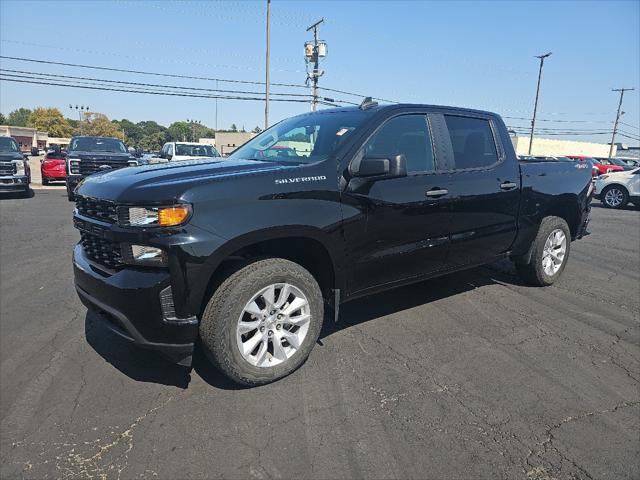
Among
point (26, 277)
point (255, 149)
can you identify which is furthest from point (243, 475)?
point (26, 277)

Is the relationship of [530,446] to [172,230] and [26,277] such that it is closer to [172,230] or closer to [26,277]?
[172,230]

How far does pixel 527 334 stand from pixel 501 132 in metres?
2.09

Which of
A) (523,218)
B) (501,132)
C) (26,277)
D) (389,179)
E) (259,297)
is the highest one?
(501,132)

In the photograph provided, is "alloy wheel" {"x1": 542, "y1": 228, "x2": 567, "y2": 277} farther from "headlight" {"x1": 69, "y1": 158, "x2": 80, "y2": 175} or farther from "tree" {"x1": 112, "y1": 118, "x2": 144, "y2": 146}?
"tree" {"x1": 112, "y1": 118, "x2": 144, "y2": 146}

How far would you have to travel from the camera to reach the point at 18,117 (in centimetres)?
13812

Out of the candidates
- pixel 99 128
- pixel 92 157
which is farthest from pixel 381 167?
pixel 99 128

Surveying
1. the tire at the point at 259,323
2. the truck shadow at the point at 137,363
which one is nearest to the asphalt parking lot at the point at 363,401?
the truck shadow at the point at 137,363

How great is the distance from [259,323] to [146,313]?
712 mm

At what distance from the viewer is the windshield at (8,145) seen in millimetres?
13552

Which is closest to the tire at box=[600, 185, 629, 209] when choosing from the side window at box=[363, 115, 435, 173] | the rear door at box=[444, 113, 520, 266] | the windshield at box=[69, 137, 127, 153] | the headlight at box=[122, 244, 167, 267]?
the rear door at box=[444, 113, 520, 266]

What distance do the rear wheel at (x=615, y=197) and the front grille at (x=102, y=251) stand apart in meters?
16.9

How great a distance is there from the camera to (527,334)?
3893 millimetres

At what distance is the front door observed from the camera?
3.27 meters

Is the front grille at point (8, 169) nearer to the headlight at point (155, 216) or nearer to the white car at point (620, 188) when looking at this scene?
the headlight at point (155, 216)
